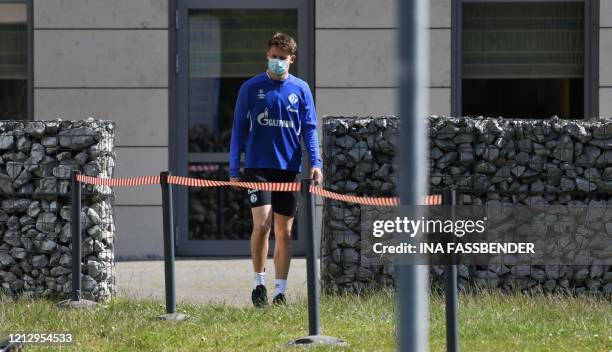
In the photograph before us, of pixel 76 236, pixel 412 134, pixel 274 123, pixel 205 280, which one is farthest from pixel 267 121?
pixel 412 134

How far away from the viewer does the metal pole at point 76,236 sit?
377 inches

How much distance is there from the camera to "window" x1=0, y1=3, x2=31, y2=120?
1345 cm

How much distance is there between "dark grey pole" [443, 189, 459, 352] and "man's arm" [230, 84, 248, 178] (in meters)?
2.89

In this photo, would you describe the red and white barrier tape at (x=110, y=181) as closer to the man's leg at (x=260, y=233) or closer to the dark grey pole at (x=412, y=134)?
the man's leg at (x=260, y=233)

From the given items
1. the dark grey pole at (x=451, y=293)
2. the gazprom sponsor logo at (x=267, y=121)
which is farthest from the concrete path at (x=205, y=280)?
the dark grey pole at (x=451, y=293)

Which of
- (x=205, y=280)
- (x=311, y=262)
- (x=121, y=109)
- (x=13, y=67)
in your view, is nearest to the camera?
(x=311, y=262)

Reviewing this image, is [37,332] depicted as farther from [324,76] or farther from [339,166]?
[324,76]


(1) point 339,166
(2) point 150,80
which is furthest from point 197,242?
(1) point 339,166

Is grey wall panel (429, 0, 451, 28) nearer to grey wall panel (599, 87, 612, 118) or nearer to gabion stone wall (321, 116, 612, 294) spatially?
grey wall panel (599, 87, 612, 118)

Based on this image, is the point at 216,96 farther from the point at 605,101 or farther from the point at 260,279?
the point at 260,279

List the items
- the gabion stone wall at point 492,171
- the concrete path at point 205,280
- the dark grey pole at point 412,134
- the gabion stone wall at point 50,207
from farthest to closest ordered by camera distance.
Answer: the concrete path at point 205,280 < the gabion stone wall at point 492,171 < the gabion stone wall at point 50,207 < the dark grey pole at point 412,134

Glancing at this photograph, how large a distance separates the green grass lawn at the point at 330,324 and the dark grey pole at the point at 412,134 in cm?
396

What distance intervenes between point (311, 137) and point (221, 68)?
4131 millimetres

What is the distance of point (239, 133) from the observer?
9617 mm
